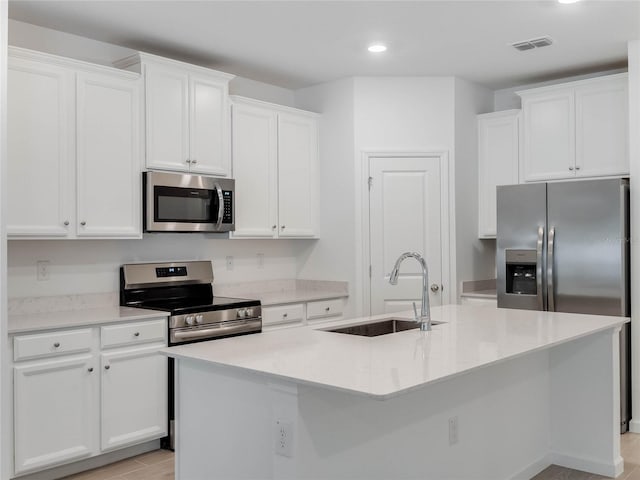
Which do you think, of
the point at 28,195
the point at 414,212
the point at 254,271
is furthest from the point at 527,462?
the point at 28,195

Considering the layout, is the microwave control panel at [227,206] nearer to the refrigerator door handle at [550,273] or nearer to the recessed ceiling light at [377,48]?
the recessed ceiling light at [377,48]

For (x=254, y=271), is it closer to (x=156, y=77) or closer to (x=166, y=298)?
(x=166, y=298)

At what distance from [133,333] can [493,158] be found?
130 inches

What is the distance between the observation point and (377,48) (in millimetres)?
4254

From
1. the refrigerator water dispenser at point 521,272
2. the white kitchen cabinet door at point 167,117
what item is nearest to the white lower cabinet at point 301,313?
the white kitchen cabinet door at point 167,117

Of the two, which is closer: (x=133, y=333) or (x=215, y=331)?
(x=133, y=333)

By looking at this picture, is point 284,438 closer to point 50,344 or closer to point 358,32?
point 50,344

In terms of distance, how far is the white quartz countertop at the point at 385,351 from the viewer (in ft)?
6.39

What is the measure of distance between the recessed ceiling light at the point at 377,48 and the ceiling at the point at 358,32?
7 centimetres

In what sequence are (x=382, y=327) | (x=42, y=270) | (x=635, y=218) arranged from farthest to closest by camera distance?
(x=635, y=218) < (x=42, y=270) < (x=382, y=327)

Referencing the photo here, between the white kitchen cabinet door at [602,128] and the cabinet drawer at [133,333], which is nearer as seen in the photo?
the cabinet drawer at [133,333]

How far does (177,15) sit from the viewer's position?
3609 millimetres

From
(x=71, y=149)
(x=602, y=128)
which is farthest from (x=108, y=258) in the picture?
(x=602, y=128)

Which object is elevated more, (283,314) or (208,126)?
(208,126)
